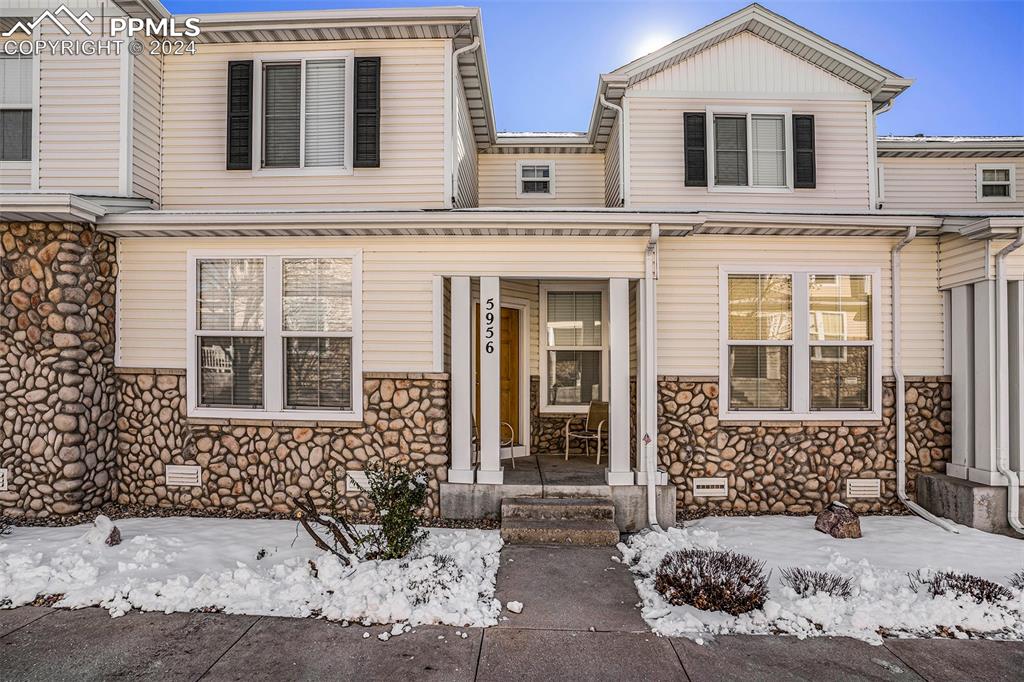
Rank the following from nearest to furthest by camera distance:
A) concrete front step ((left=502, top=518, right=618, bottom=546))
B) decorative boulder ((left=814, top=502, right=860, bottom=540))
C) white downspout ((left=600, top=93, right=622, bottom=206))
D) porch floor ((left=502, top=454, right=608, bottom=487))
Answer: concrete front step ((left=502, top=518, right=618, bottom=546))
decorative boulder ((left=814, top=502, right=860, bottom=540))
porch floor ((left=502, top=454, right=608, bottom=487))
white downspout ((left=600, top=93, right=622, bottom=206))

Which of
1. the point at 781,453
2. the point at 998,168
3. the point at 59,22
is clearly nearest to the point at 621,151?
the point at 781,453

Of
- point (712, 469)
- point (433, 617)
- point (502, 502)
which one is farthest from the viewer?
point (712, 469)

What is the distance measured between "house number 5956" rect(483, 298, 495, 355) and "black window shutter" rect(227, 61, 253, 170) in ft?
11.5

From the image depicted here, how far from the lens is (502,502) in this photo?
569 centimetres

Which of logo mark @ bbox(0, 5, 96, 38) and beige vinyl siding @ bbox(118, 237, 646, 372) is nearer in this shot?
beige vinyl siding @ bbox(118, 237, 646, 372)

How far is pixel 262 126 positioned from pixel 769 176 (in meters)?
6.80

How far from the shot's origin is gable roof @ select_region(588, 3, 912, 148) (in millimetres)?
7254

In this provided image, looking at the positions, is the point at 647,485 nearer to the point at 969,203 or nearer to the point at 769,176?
the point at 769,176

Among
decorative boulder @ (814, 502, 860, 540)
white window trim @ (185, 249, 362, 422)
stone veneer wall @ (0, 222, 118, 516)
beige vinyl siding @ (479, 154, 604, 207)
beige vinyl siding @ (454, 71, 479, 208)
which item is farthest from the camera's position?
beige vinyl siding @ (479, 154, 604, 207)

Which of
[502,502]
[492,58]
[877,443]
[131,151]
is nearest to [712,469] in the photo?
[877,443]

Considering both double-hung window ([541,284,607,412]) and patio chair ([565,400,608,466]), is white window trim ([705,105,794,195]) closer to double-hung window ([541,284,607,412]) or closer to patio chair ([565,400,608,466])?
double-hung window ([541,284,607,412])

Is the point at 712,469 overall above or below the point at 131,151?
below

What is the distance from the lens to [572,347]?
815cm
